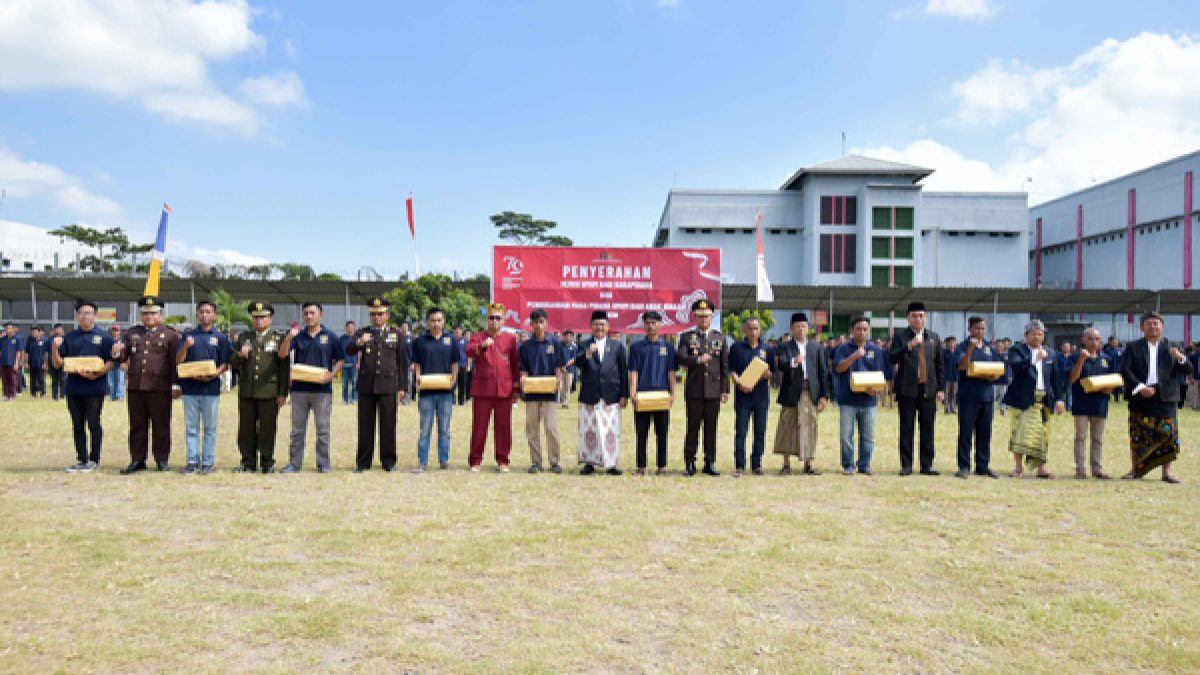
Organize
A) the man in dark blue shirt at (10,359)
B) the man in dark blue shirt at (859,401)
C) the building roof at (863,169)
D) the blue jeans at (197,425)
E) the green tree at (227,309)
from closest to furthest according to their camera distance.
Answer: the blue jeans at (197,425), the man in dark blue shirt at (859,401), the man in dark blue shirt at (10,359), the green tree at (227,309), the building roof at (863,169)

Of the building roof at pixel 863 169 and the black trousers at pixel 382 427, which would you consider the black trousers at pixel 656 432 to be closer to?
the black trousers at pixel 382 427

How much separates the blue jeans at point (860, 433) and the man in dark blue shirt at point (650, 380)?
2155 mm

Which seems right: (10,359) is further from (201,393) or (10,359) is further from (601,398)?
(601,398)

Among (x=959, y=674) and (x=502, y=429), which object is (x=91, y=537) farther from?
(x=959, y=674)

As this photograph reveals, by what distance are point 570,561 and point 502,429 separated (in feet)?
13.6

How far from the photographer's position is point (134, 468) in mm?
8898

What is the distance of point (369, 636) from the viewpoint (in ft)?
13.1

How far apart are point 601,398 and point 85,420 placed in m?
6.15

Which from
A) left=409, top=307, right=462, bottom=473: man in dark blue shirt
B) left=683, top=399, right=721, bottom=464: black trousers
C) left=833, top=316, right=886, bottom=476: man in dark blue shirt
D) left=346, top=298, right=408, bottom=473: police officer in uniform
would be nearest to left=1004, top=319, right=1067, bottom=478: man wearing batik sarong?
left=833, top=316, right=886, bottom=476: man in dark blue shirt

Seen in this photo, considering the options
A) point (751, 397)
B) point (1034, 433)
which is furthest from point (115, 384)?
point (1034, 433)

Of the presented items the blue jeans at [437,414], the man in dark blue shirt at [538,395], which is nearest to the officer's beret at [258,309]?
the blue jeans at [437,414]

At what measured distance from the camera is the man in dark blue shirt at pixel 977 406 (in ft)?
30.2

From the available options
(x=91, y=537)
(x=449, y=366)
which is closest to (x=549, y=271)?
(x=449, y=366)

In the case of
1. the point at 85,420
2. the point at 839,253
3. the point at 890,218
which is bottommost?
the point at 85,420
